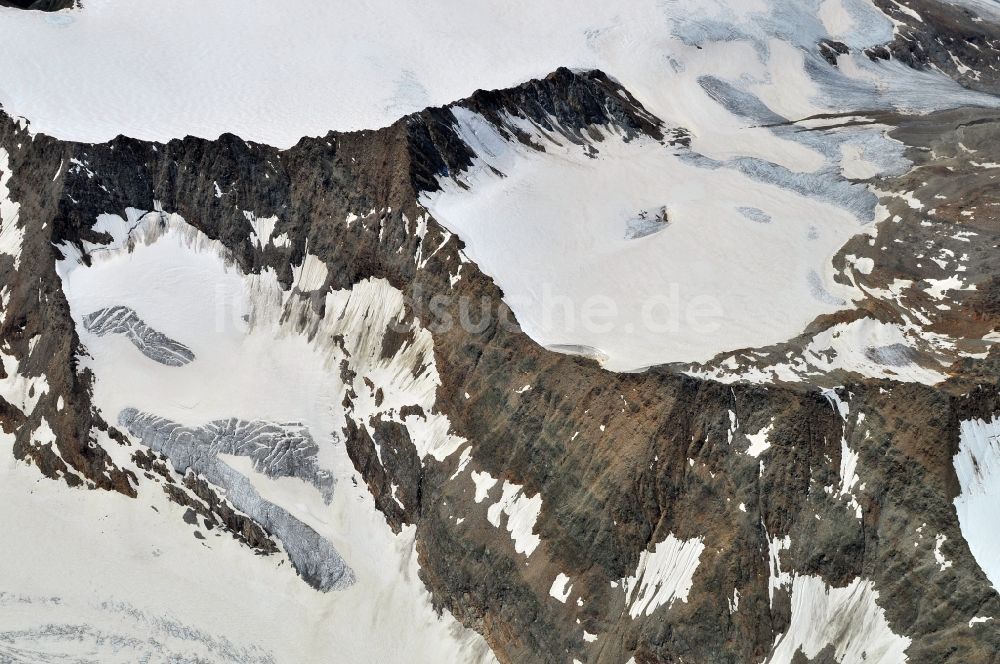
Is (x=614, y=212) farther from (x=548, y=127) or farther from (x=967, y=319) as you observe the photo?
(x=967, y=319)

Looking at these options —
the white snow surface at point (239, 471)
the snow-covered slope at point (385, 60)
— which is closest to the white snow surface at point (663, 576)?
the white snow surface at point (239, 471)

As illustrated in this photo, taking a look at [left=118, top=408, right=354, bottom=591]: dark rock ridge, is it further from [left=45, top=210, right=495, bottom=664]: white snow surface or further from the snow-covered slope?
the snow-covered slope

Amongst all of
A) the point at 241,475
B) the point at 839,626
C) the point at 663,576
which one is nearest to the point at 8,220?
the point at 241,475

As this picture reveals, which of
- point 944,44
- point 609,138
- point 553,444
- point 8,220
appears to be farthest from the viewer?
point 944,44

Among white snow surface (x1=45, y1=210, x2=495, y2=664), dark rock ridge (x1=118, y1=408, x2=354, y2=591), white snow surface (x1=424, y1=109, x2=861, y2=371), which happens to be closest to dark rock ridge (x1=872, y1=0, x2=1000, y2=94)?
white snow surface (x1=424, y1=109, x2=861, y2=371)

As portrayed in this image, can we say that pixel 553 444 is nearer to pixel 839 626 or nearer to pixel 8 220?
pixel 839 626

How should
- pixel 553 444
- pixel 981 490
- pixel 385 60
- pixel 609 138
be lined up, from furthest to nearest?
pixel 385 60, pixel 609 138, pixel 553 444, pixel 981 490
